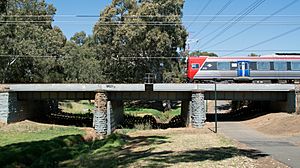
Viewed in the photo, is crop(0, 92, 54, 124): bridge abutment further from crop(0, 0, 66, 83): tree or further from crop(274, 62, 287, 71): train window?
crop(274, 62, 287, 71): train window

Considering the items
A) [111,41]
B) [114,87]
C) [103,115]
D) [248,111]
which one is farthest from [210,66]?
[111,41]

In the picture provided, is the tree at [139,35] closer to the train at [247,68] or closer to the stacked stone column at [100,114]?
the train at [247,68]

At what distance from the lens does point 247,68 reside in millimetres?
42500

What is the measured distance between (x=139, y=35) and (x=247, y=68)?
717 inches

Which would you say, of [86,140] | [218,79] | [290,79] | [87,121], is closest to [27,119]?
[87,121]

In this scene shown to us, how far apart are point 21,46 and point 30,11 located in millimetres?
11957

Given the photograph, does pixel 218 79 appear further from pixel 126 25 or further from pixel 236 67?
pixel 126 25

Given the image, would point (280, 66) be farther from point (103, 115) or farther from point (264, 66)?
point (103, 115)


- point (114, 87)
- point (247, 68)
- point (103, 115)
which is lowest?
point (103, 115)

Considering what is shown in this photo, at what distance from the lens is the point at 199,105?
3634 centimetres

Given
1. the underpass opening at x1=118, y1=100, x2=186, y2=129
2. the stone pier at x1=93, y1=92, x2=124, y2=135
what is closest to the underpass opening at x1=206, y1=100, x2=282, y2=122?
the underpass opening at x1=118, y1=100, x2=186, y2=129

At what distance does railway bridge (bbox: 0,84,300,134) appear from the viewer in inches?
1416

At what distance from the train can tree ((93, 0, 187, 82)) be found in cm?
1201

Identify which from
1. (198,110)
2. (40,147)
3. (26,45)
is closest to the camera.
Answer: (40,147)
